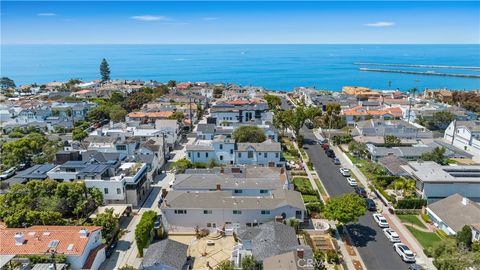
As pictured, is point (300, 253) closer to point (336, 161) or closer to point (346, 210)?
point (346, 210)

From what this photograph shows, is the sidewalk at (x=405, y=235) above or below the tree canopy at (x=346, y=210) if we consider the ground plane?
below

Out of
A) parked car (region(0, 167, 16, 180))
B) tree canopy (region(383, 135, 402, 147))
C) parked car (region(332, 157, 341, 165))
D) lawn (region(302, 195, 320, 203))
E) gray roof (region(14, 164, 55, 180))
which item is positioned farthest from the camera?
tree canopy (region(383, 135, 402, 147))

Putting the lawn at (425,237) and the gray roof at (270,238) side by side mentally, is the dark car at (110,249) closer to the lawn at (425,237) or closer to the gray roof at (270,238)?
the gray roof at (270,238)

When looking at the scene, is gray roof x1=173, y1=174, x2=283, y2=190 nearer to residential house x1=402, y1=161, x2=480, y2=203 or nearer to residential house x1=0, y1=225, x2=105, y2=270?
residential house x1=0, y1=225, x2=105, y2=270

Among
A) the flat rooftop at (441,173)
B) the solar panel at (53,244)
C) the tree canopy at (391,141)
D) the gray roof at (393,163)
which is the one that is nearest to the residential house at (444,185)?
the flat rooftop at (441,173)

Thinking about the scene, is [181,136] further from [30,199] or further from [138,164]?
[30,199]

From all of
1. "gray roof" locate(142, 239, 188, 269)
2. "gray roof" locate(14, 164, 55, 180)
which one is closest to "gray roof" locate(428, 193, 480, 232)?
"gray roof" locate(142, 239, 188, 269)
